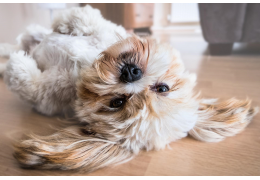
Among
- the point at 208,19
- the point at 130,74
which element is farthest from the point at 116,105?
the point at 208,19

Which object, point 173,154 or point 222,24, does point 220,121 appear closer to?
point 173,154

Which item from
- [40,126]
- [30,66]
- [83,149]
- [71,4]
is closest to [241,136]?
[83,149]

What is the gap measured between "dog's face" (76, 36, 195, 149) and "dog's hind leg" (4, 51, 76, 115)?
0.19m

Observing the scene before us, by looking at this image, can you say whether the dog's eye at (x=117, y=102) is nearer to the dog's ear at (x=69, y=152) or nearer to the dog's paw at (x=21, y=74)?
the dog's ear at (x=69, y=152)

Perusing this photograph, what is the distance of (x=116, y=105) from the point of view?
835mm

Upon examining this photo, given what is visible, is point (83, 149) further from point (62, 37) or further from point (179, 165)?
point (62, 37)

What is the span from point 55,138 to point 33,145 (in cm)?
11

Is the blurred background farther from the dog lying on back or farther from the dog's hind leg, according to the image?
the dog lying on back

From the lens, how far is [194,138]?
102 cm

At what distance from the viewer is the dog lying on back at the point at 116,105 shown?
79 cm

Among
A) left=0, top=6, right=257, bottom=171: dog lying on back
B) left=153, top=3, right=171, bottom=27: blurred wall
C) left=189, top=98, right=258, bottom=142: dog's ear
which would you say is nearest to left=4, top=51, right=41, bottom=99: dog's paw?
left=0, top=6, right=257, bottom=171: dog lying on back

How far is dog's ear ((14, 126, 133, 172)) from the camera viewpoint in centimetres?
73

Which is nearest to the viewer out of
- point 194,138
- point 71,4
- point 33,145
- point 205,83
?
point 33,145

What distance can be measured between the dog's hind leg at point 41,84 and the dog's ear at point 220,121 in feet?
2.05
